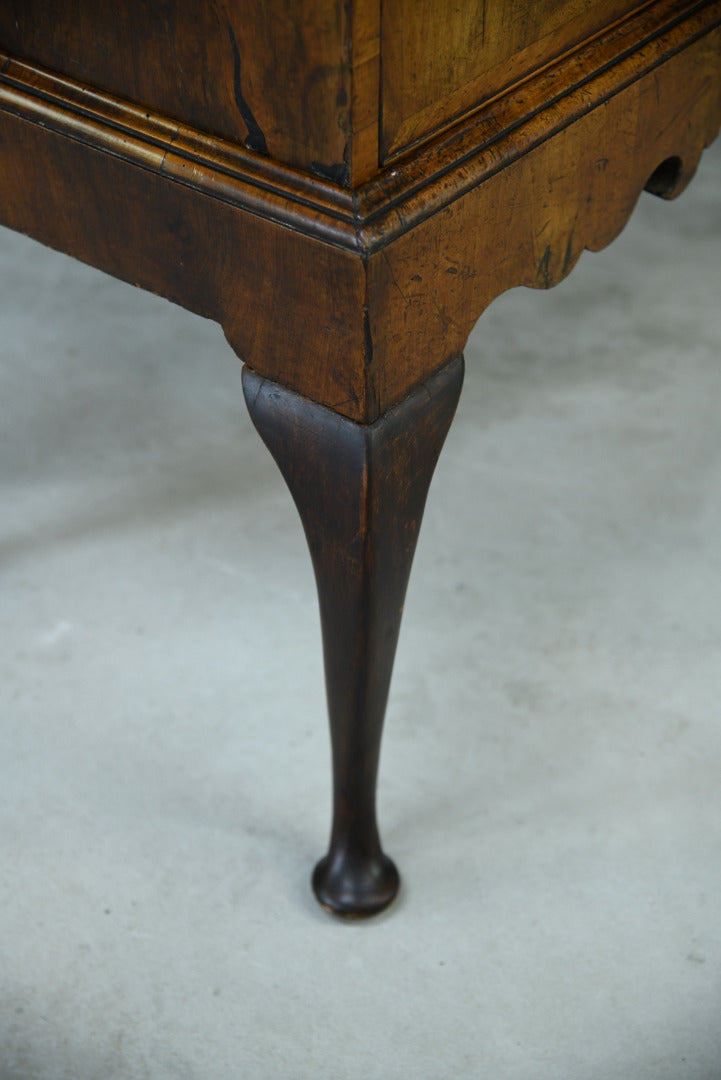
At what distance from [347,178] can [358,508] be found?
0.60 feet

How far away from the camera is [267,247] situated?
0.64 metres

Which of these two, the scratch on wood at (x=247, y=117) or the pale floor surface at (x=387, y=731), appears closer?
the scratch on wood at (x=247, y=117)

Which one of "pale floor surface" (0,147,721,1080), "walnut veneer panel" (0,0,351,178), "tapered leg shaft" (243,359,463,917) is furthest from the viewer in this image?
"pale floor surface" (0,147,721,1080)

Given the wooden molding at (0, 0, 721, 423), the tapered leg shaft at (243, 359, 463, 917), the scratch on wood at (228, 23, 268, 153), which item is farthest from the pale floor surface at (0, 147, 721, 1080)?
the scratch on wood at (228, 23, 268, 153)

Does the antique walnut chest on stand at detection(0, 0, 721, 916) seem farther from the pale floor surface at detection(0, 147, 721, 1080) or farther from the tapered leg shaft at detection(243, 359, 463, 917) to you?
the pale floor surface at detection(0, 147, 721, 1080)

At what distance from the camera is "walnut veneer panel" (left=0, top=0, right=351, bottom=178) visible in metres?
0.57

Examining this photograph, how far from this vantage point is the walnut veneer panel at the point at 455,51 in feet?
1.91

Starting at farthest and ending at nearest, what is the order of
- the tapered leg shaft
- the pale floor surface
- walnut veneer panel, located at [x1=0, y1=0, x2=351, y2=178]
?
the pale floor surface
the tapered leg shaft
walnut veneer panel, located at [x1=0, y1=0, x2=351, y2=178]

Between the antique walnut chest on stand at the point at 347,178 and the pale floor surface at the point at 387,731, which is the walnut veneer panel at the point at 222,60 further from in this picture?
the pale floor surface at the point at 387,731

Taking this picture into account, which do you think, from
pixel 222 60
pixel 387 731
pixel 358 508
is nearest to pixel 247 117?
pixel 222 60

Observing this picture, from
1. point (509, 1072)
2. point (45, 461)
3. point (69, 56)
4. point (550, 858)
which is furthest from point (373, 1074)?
point (45, 461)

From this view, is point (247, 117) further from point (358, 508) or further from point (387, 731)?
point (387, 731)

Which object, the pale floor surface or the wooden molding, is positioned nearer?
the wooden molding

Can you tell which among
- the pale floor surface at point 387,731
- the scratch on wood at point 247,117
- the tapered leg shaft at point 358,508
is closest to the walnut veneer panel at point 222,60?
the scratch on wood at point 247,117
